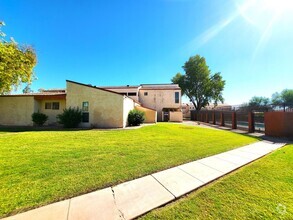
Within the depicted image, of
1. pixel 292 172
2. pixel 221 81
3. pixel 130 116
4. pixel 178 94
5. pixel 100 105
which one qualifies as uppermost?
pixel 221 81

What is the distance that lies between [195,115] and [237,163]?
86.7ft

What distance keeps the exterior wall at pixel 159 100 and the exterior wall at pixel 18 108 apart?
705 inches

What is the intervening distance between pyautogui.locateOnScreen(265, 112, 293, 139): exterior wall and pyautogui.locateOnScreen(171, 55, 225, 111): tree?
25.7 metres

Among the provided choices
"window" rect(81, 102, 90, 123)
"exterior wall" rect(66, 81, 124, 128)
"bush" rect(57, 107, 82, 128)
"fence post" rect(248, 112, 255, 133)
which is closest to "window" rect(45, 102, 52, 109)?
"exterior wall" rect(66, 81, 124, 128)

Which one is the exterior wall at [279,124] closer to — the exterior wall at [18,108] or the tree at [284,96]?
the exterior wall at [18,108]

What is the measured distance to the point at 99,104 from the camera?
13.7 m

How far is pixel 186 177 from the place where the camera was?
363 cm

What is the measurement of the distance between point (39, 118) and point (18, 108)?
10.0 ft

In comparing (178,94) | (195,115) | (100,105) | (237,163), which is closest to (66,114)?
(100,105)

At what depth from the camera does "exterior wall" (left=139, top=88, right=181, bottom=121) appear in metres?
27.0

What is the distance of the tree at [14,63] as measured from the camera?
12.4 m

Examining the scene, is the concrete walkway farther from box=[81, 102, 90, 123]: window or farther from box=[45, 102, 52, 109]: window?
box=[45, 102, 52, 109]: window

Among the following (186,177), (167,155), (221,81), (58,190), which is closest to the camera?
(58,190)

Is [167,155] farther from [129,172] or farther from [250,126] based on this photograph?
[250,126]
